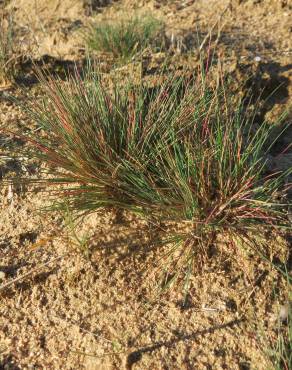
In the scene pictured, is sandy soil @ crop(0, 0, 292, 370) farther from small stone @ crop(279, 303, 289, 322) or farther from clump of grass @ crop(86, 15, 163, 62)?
clump of grass @ crop(86, 15, 163, 62)

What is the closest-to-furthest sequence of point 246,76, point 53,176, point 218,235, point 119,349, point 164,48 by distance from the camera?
1. point 119,349
2. point 218,235
3. point 53,176
4. point 246,76
5. point 164,48

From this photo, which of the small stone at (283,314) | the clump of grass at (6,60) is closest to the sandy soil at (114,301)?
the small stone at (283,314)

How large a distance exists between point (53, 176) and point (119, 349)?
0.95m

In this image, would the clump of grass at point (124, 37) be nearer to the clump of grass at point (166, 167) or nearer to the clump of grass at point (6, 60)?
the clump of grass at point (6, 60)

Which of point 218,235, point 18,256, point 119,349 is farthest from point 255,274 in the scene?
point 18,256

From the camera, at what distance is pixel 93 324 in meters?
1.84

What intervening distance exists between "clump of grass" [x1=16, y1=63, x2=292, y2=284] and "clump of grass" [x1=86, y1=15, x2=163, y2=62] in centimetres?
90

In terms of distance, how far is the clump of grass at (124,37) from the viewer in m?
3.07

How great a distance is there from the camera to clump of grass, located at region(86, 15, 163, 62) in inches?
121

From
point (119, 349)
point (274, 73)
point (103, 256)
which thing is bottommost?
point (119, 349)

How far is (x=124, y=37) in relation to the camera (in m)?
3.11

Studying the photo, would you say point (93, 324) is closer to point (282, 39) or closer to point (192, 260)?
point (192, 260)

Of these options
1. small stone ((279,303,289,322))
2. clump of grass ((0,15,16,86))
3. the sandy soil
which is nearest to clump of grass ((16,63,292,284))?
the sandy soil

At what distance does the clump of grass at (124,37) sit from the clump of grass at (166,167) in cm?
90
